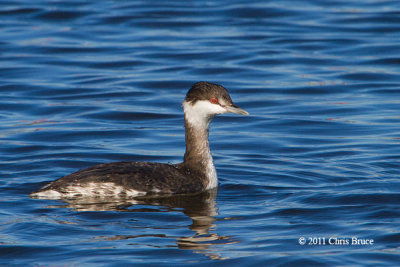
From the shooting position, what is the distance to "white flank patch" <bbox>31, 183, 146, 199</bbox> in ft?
35.1

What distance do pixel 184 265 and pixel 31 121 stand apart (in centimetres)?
786

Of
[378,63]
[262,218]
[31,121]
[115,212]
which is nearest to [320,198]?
[262,218]

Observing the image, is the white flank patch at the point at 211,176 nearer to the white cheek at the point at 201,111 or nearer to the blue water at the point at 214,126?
the blue water at the point at 214,126

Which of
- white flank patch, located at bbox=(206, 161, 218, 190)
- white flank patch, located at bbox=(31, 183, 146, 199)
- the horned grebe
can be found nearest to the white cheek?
the horned grebe

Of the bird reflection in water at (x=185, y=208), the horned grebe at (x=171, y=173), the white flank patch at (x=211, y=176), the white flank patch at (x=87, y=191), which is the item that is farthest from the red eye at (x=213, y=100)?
the white flank patch at (x=87, y=191)

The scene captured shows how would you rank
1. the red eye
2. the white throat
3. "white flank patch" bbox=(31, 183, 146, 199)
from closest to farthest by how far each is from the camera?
"white flank patch" bbox=(31, 183, 146, 199) < the red eye < the white throat

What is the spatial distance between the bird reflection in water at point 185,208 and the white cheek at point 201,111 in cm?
96

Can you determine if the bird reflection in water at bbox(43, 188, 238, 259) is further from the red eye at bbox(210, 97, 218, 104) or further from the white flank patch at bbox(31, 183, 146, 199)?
the red eye at bbox(210, 97, 218, 104)

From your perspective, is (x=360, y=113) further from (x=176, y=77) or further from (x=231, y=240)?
(x=231, y=240)

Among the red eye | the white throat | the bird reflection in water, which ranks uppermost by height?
the red eye

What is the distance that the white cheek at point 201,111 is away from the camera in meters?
11.4

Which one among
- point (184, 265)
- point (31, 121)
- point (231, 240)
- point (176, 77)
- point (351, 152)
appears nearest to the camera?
point (184, 265)

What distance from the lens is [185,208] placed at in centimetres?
1084

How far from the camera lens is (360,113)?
53.9 ft
